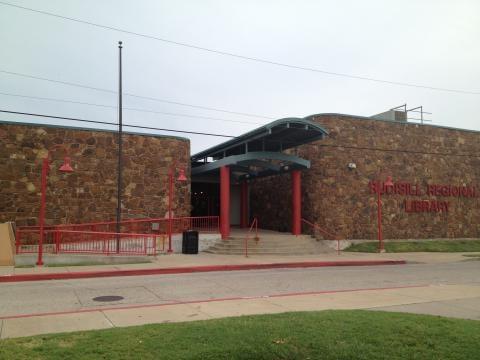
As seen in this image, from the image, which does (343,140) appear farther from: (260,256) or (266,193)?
(260,256)

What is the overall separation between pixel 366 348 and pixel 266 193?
972 inches

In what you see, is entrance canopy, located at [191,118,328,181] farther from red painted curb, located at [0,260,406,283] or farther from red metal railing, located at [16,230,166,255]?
red painted curb, located at [0,260,406,283]

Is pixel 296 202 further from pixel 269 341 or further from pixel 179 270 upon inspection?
Answer: pixel 269 341

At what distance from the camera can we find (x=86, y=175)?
2161 centimetres

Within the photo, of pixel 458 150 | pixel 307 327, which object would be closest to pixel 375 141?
pixel 458 150

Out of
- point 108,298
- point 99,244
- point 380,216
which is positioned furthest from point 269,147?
point 108,298

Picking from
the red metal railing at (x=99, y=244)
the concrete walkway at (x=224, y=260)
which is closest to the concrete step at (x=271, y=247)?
the concrete walkway at (x=224, y=260)

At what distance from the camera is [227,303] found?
9.45 metres

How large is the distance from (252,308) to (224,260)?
9709 millimetres

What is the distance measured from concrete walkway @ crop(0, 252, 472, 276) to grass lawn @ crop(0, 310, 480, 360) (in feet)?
31.3

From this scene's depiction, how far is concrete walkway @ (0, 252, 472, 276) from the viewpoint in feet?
49.3

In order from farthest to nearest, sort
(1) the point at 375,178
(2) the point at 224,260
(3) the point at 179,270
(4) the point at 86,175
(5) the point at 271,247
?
(1) the point at 375,178, (5) the point at 271,247, (4) the point at 86,175, (2) the point at 224,260, (3) the point at 179,270

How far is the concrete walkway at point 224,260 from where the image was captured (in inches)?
592

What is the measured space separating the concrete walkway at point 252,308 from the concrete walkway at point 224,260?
22.2 ft
